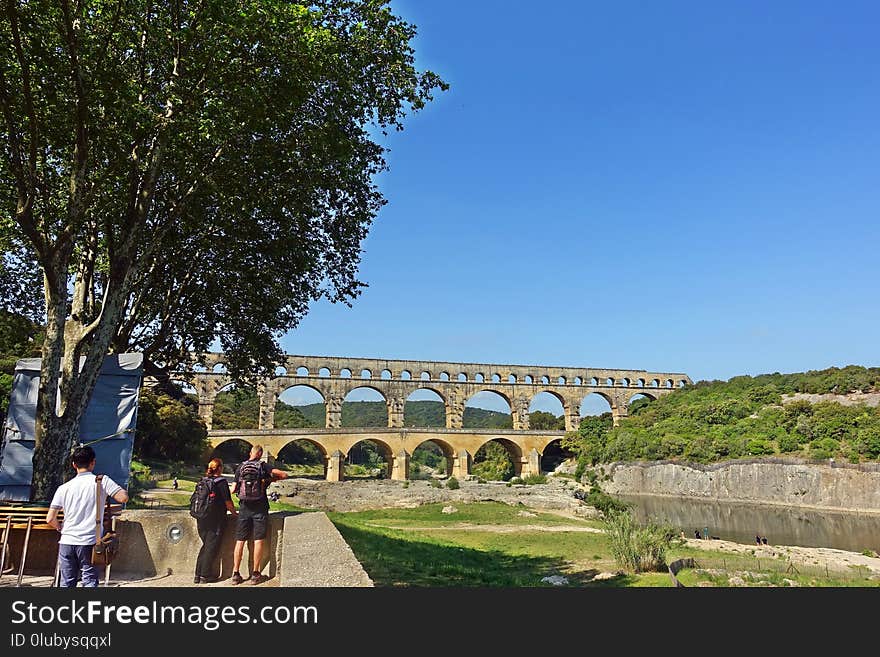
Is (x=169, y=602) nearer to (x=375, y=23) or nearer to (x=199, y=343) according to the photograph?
(x=375, y=23)

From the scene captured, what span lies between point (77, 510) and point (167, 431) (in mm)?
34783

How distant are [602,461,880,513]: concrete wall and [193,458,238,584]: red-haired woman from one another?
33614mm

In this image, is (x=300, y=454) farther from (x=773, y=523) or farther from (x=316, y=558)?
(x=316, y=558)

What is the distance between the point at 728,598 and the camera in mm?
3971

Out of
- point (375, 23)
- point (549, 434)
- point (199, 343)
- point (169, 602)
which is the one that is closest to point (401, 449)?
point (549, 434)

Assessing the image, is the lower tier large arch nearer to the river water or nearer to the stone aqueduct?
the stone aqueduct

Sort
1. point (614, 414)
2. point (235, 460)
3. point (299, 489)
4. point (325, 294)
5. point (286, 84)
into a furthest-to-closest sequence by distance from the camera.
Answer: point (614, 414), point (235, 460), point (299, 489), point (325, 294), point (286, 84)

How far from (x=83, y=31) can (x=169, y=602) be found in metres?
7.26

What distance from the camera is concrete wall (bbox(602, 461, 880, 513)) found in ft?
96.2

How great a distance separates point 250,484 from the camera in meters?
5.74

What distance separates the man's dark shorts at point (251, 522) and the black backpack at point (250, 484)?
0.07 meters

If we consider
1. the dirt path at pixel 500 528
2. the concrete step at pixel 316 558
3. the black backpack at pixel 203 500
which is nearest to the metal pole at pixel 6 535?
the black backpack at pixel 203 500

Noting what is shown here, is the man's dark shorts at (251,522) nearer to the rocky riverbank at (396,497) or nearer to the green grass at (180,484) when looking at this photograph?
the rocky riverbank at (396,497)

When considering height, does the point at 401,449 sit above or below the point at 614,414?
below
